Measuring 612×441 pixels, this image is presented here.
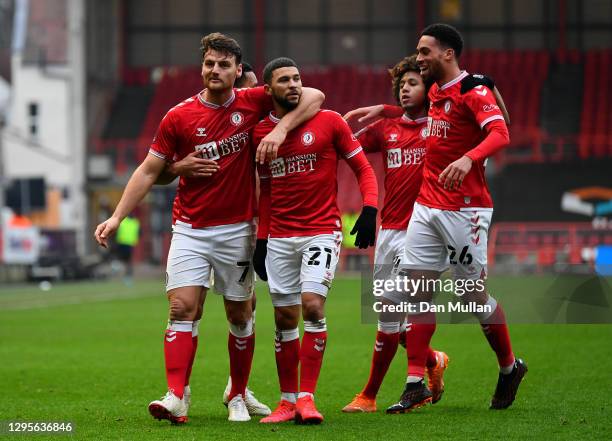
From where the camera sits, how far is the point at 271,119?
7969 millimetres

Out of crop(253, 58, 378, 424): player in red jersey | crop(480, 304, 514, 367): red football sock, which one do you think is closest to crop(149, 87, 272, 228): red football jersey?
crop(253, 58, 378, 424): player in red jersey

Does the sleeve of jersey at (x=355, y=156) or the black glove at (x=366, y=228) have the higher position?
the sleeve of jersey at (x=355, y=156)

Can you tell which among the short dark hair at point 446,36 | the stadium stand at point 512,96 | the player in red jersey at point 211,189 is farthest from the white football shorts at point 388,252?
the stadium stand at point 512,96

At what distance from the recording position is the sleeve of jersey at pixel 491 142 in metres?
7.70

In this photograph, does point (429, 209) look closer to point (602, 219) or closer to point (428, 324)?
point (428, 324)

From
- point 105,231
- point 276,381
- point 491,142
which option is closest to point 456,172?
point 491,142

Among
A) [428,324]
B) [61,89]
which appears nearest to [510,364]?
[428,324]

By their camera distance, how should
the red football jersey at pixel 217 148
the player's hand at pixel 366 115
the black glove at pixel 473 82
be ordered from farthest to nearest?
the player's hand at pixel 366 115, the black glove at pixel 473 82, the red football jersey at pixel 217 148

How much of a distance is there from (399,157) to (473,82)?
91cm

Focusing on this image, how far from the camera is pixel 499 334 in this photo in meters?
8.41

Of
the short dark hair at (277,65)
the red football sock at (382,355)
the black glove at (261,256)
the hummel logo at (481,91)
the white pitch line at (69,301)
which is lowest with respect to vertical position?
the white pitch line at (69,301)

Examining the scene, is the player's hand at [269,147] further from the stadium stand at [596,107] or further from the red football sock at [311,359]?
the stadium stand at [596,107]

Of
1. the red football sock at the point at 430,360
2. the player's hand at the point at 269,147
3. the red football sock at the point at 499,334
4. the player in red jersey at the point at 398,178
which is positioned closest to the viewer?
the player's hand at the point at 269,147

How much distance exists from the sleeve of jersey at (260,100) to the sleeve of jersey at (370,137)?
3.56 ft
